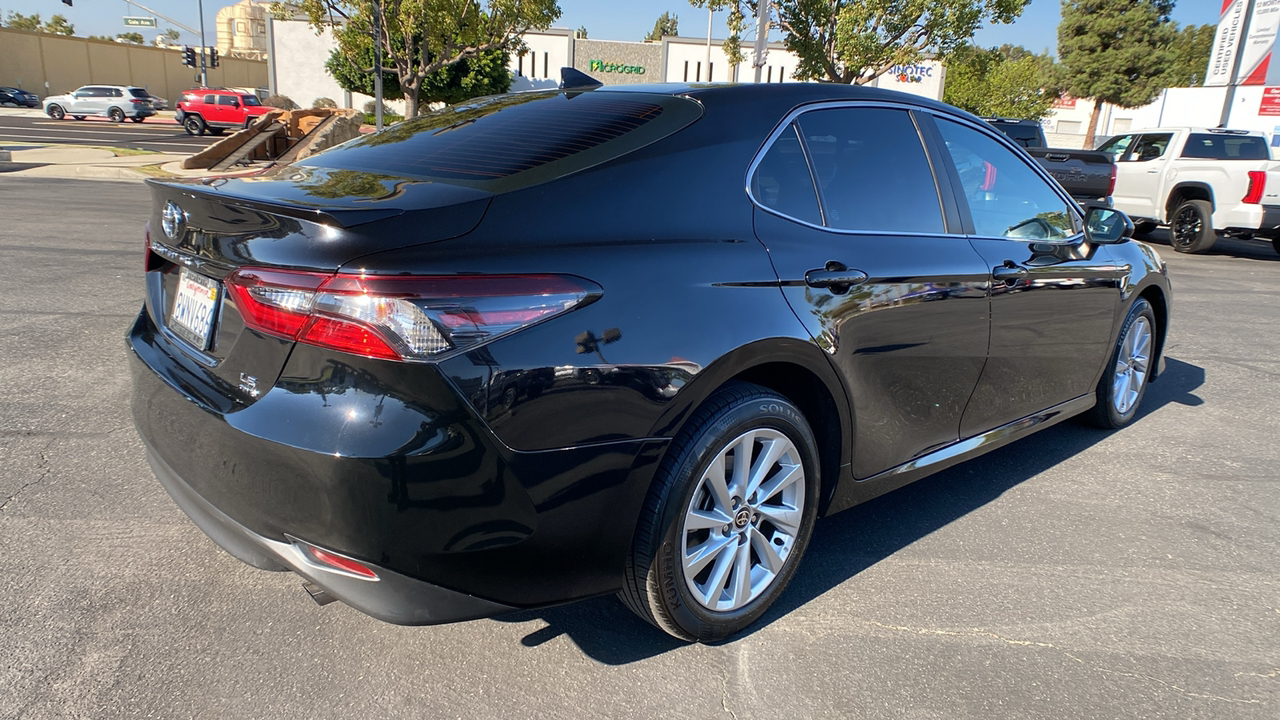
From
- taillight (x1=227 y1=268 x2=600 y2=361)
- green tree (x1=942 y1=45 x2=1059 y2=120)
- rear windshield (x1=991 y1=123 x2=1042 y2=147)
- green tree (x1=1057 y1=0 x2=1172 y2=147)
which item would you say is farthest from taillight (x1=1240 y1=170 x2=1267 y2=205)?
green tree (x1=1057 y1=0 x2=1172 y2=147)

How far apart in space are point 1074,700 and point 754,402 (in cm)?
126

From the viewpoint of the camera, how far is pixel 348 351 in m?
1.94

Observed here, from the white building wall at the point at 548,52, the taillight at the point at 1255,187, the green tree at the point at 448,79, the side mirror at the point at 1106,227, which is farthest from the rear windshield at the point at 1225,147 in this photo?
the white building wall at the point at 548,52

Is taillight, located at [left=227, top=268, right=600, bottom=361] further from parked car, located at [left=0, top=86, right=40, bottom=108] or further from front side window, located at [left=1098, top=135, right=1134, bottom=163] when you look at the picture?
parked car, located at [left=0, top=86, right=40, bottom=108]

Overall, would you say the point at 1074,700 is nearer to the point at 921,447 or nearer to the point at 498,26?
the point at 921,447

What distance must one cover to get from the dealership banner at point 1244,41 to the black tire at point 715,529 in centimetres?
2409

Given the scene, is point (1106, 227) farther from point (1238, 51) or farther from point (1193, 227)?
point (1238, 51)

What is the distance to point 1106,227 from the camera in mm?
4156

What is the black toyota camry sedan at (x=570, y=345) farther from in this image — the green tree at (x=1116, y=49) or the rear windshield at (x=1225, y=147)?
the green tree at (x=1116, y=49)

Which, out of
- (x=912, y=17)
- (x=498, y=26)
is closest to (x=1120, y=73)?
(x=912, y=17)

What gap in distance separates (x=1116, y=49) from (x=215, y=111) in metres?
44.5

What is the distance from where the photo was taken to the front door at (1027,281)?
3.45 m

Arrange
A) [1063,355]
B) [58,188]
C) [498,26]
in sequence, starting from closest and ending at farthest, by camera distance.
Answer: [1063,355] < [58,188] < [498,26]

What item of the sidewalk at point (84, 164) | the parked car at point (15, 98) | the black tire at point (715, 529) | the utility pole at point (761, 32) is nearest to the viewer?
the black tire at point (715, 529)
